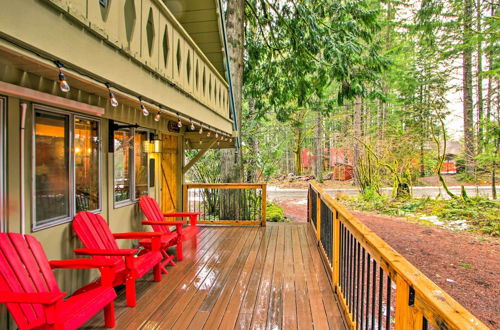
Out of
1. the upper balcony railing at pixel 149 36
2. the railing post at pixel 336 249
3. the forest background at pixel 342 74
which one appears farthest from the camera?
the forest background at pixel 342 74

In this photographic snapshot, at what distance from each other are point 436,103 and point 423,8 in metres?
3.79

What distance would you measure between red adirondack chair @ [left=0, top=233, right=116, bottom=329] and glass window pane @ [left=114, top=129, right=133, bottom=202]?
1732 millimetres

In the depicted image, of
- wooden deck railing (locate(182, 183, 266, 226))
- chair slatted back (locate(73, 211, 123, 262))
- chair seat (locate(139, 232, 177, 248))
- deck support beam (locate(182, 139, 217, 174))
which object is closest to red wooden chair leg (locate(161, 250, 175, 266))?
chair seat (locate(139, 232, 177, 248))

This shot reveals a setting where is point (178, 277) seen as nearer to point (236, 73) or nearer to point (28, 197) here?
point (28, 197)

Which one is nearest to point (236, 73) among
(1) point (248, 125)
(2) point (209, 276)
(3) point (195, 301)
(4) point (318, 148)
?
(1) point (248, 125)

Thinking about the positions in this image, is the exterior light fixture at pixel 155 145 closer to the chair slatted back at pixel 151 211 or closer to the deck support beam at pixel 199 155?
the chair slatted back at pixel 151 211

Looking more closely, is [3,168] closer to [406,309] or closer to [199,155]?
[406,309]

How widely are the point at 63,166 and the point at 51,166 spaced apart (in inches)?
6.6

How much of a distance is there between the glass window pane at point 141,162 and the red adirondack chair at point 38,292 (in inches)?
89.5

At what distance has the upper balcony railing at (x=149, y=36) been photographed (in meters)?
1.77

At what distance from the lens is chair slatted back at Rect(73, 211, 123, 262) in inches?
120

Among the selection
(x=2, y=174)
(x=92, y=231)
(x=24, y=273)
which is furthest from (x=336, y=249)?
(x=2, y=174)

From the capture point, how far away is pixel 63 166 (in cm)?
301

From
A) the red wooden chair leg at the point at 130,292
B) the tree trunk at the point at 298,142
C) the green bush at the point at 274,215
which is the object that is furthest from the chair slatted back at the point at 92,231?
the tree trunk at the point at 298,142
